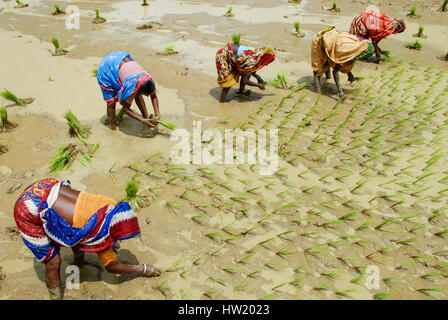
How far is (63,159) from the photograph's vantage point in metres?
3.41

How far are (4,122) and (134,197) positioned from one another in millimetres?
2419

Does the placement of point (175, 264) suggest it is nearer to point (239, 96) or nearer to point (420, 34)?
point (239, 96)

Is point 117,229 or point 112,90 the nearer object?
point 117,229

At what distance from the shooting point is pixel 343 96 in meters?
4.92

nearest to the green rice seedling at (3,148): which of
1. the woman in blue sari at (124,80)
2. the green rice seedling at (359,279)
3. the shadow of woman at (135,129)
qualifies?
the shadow of woman at (135,129)

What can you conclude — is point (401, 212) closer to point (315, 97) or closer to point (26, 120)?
point (315, 97)

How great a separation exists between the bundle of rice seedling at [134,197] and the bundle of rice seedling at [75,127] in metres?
1.48

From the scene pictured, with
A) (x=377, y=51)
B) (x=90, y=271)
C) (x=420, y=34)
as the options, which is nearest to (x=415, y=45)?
(x=420, y=34)

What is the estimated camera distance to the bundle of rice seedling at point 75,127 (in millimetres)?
3822

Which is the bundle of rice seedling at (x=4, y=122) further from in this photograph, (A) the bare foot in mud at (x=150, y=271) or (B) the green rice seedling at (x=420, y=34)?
(B) the green rice seedling at (x=420, y=34)

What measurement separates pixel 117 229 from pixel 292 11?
9779 mm

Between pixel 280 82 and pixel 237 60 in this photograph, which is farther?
pixel 280 82

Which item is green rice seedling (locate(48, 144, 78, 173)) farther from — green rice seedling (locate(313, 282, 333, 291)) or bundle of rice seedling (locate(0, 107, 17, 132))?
green rice seedling (locate(313, 282, 333, 291))
